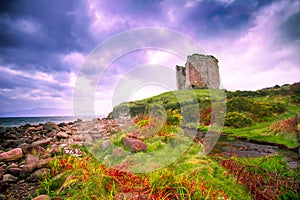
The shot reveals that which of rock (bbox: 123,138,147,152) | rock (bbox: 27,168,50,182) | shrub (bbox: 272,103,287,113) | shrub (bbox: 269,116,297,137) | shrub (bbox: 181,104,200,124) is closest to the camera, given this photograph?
rock (bbox: 27,168,50,182)

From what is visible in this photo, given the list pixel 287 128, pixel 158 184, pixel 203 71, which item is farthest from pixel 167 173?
pixel 203 71

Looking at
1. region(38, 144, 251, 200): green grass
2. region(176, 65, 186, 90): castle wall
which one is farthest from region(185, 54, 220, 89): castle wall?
region(38, 144, 251, 200): green grass

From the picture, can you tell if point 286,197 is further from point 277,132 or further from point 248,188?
point 277,132

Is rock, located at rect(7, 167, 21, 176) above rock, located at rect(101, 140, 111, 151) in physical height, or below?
below

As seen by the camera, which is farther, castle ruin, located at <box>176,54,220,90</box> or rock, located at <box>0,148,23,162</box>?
castle ruin, located at <box>176,54,220,90</box>

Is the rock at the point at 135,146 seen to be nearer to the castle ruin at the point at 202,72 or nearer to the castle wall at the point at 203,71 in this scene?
the castle ruin at the point at 202,72

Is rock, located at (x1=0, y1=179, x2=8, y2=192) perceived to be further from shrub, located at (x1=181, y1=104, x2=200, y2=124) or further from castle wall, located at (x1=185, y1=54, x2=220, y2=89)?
castle wall, located at (x1=185, y1=54, x2=220, y2=89)

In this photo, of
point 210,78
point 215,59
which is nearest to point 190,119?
point 210,78

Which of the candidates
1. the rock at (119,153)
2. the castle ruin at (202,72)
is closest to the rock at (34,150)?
the rock at (119,153)

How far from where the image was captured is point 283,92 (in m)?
20.0

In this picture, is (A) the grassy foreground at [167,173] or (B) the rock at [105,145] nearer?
(A) the grassy foreground at [167,173]

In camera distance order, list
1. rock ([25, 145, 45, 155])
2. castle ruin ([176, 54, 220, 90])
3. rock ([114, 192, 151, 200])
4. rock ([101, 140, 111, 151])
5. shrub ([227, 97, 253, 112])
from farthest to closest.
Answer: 1. castle ruin ([176, 54, 220, 90])
2. shrub ([227, 97, 253, 112])
3. rock ([25, 145, 45, 155])
4. rock ([101, 140, 111, 151])
5. rock ([114, 192, 151, 200])

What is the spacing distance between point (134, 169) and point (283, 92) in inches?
889

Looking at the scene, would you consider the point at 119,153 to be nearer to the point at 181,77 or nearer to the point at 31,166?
the point at 31,166
